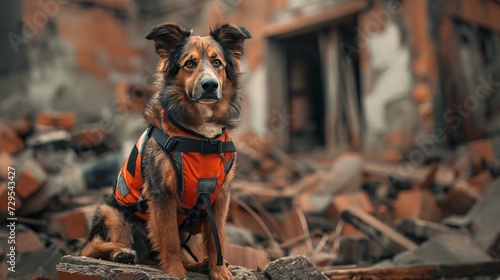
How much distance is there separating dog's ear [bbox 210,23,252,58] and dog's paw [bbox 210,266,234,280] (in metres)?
1.33

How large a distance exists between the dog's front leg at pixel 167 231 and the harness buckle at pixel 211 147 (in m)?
0.34

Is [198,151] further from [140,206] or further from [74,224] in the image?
[74,224]

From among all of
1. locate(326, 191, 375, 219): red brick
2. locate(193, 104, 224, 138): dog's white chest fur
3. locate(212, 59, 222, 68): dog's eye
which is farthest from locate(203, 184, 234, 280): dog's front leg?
locate(326, 191, 375, 219): red brick

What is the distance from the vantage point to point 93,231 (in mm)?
2873

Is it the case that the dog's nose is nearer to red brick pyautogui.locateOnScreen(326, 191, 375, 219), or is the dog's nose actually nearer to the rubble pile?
the rubble pile

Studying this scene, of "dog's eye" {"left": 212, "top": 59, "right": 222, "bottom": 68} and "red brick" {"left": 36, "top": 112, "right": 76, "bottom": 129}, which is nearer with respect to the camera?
"dog's eye" {"left": 212, "top": 59, "right": 222, "bottom": 68}

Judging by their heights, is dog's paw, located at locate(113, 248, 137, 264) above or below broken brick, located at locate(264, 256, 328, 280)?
above

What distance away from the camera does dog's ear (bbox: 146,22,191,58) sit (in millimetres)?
2615

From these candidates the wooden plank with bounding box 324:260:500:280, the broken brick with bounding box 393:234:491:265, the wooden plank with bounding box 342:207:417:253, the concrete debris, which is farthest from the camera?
the wooden plank with bounding box 342:207:417:253

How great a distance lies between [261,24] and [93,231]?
7.67 m

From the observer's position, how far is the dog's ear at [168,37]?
2.62m

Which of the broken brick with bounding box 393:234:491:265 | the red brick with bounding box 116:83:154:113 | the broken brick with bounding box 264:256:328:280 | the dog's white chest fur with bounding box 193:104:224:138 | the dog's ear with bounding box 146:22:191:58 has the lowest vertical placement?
the broken brick with bounding box 393:234:491:265

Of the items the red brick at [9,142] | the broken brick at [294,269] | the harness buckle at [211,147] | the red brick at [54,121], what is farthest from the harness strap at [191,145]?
the red brick at [54,121]

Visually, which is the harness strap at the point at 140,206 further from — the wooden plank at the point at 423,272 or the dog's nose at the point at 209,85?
the wooden plank at the point at 423,272
